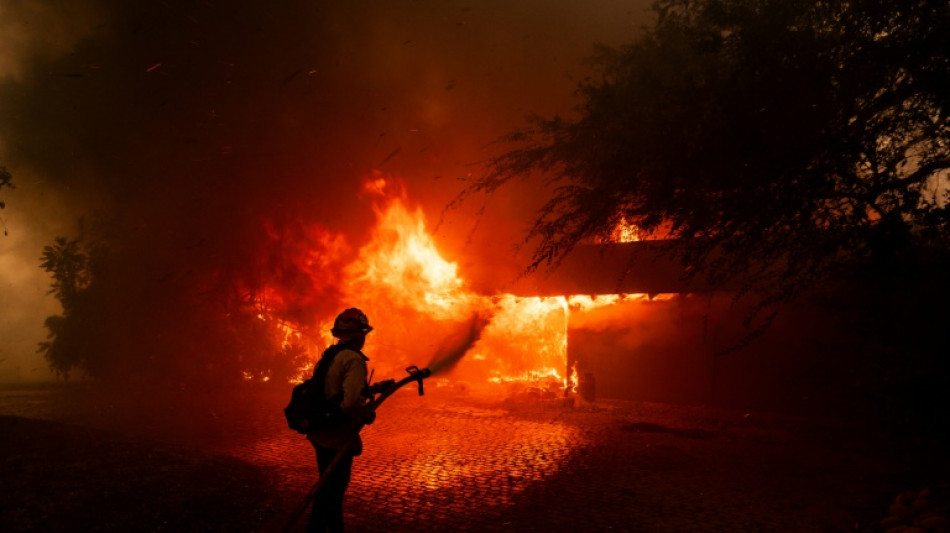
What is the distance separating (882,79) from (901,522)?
17.9ft

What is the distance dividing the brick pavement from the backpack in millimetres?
1904

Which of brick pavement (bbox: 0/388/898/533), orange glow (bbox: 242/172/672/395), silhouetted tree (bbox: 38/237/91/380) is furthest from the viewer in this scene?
silhouetted tree (bbox: 38/237/91/380)

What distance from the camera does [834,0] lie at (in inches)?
324

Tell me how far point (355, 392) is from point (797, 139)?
6493mm

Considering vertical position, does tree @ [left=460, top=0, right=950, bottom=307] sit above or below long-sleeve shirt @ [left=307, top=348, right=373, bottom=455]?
above

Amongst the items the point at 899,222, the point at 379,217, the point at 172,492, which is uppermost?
the point at 379,217

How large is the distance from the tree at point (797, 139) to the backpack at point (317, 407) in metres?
5.33

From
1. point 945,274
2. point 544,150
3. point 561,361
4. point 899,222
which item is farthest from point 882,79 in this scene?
point 561,361

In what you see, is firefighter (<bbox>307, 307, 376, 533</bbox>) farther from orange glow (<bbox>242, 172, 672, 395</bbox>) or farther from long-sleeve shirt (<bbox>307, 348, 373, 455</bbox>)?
orange glow (<bbox>242, 172, 672, 395</bbox>)

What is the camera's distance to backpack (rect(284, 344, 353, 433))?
5.05 meters

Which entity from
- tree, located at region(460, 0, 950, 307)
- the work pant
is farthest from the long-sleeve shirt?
tree, located at region(460, 0, 950, 307)

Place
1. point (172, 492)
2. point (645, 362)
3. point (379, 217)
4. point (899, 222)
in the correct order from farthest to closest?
point (379, 217), point (645, 362), point (899, 222), point (172, 492)

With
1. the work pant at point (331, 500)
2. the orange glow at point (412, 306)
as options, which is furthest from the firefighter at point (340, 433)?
the orange glow at point (412, 306)

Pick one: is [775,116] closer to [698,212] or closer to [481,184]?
[698,212]
